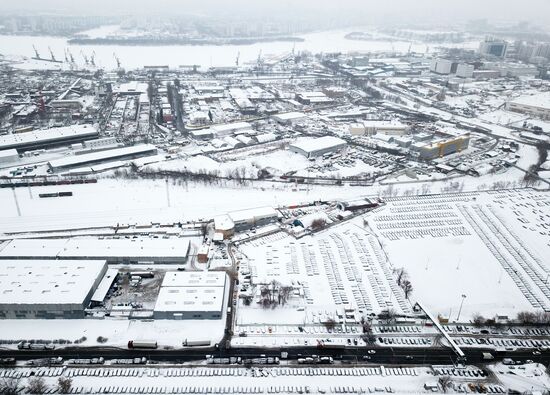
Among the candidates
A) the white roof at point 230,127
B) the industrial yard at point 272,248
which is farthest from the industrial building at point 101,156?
the white roof at point 230,127

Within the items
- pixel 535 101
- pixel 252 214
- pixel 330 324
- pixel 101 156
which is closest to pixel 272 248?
pixel 252 214

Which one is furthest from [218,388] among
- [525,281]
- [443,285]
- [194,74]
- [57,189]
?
[194,74]

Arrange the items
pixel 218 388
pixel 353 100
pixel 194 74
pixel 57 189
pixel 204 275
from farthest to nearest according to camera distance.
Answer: pixel 194 74, pixel 353 100, pixel 57 189, pixel 204 275, pixel 218 388

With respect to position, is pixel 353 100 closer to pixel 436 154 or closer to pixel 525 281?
pixel 436 154

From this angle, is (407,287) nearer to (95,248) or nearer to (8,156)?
(95,248)

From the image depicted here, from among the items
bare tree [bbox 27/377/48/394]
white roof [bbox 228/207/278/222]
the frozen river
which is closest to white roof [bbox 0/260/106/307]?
bare tree [bbox 27/377/48/394]

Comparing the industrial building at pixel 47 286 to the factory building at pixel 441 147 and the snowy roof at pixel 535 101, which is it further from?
the snowy roof at pixel 535 101

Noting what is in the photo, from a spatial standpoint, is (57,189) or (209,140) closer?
(57,189)
